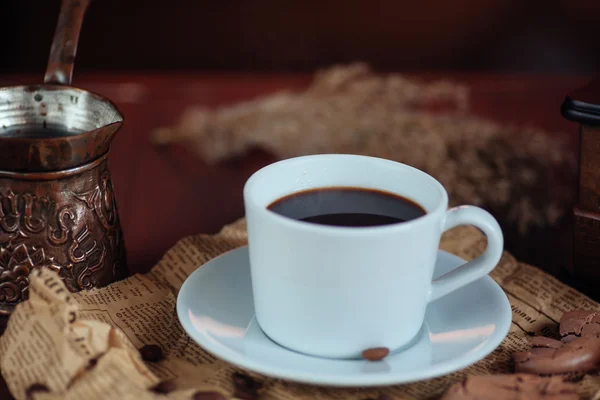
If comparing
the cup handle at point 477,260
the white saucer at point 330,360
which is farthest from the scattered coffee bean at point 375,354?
the cup handle at point 477,260

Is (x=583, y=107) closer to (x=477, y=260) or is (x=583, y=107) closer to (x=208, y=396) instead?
(x=477, y=260)

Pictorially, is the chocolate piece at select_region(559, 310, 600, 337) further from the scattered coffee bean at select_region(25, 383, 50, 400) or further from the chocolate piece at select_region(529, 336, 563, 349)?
the scattered coffee bean at select_region(25, 383, 50, 400)

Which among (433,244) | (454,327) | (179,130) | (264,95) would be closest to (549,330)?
(454,327)

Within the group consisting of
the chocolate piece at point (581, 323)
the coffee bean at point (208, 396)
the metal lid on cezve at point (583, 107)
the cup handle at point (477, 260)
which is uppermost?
the metal lid on cezve at point (583, 107)

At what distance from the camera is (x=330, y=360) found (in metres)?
0.93

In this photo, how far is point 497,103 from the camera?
7.10ft

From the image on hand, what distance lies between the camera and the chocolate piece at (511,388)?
2.87ft

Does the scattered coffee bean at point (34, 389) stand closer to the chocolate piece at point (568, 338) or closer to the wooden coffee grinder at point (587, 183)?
the chocolate piece at point (568, 338)

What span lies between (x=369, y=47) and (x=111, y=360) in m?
2.05

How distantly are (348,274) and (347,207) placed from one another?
0.18m

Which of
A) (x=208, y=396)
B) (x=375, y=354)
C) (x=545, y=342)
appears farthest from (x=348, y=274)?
(x=545, y=342)

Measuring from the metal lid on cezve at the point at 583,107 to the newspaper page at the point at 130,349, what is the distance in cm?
28

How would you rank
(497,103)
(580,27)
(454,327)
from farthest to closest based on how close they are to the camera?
(580,27) → (497,103) → (454,327)

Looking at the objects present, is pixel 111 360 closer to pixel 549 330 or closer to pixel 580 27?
pixel 549 330
